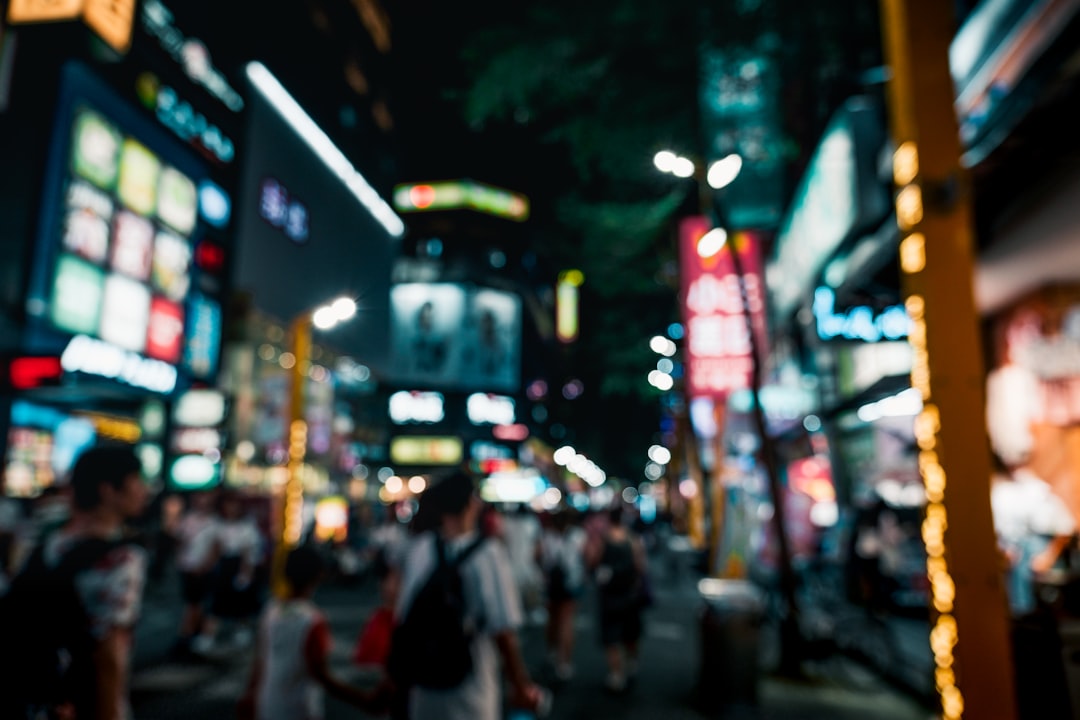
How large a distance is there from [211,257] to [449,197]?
132 ft

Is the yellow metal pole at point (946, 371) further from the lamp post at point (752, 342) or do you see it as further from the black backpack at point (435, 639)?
the lamp post at point (752, 342)

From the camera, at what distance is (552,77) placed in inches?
326

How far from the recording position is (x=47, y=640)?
2.81 metres

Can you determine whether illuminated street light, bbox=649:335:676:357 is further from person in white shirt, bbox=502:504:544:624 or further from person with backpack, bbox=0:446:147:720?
person with backpack, bbox=0:446:147:720

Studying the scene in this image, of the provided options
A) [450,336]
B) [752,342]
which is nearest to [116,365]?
[752,342]

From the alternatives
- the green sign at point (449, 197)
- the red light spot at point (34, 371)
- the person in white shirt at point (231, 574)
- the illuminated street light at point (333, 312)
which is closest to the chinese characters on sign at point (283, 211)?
the red light spot at point (34, 371)

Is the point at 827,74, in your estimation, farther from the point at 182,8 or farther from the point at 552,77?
the point at 182,8

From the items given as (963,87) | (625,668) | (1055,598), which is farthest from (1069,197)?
(625,668)

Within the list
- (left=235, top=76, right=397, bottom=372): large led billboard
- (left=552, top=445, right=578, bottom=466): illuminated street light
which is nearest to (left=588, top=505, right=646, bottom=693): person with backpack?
(left=235, top=76, right=397, bottom=372): large led billboard

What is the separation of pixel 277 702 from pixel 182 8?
24.7 meters

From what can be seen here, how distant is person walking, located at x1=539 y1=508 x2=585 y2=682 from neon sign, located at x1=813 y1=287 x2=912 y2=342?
4625 mm

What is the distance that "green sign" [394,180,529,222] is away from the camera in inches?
2457

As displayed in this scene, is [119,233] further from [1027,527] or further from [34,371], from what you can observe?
[1027,527]

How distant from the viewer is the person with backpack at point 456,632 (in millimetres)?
3662
